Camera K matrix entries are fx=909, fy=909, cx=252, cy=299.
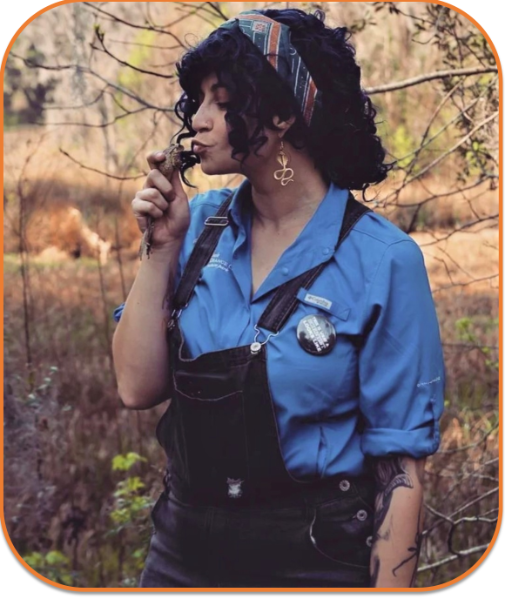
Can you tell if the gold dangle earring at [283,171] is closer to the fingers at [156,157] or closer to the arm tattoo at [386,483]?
the fingers at [156,157]

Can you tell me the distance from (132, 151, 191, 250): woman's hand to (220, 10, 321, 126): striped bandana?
0.27 meters

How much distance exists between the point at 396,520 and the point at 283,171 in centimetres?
64

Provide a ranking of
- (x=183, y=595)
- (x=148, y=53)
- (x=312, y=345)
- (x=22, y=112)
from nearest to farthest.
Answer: (x=312, y=345)
(x=183, y=595)
(x=148, y=53)
(x=22, y=112)

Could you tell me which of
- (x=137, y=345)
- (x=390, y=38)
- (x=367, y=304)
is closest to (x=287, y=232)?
(x=367, y=304)

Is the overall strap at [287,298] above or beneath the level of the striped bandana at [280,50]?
beneath

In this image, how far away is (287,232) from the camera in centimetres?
164

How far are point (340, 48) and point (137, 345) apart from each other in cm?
65

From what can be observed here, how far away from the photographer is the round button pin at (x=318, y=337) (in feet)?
4.91

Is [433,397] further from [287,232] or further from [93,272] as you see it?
[93,272]

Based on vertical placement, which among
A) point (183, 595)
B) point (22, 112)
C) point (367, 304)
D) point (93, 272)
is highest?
point (22, 112)

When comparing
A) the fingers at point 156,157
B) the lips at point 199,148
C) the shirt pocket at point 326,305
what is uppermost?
the lips at point 199,148

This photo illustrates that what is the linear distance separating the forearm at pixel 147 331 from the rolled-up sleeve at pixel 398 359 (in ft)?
1.26

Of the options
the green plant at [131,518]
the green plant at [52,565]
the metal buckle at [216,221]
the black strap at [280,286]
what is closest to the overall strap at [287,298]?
the black strap at [280,286]

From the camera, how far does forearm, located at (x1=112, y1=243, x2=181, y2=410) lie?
5.44ft
